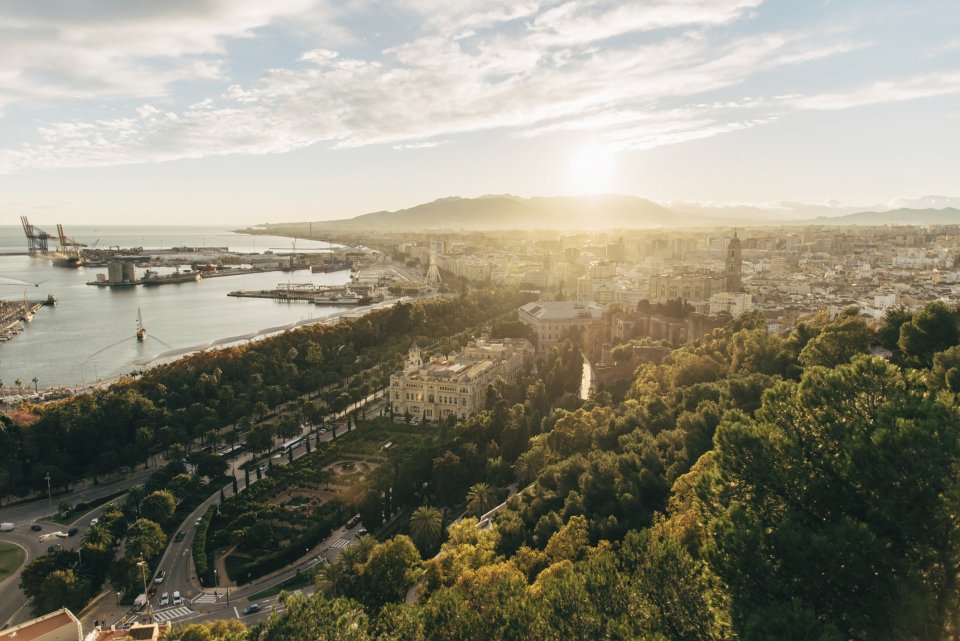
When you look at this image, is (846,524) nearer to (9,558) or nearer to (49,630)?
(49,630)

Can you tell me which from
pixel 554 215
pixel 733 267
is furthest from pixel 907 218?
pixel 733 267

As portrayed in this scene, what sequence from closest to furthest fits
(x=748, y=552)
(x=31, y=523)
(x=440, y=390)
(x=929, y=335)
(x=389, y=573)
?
(x=748, y=552) → (x=389, y=573) → (x=929, y=335) → (x=31, y=523) → (x=440, y=390)

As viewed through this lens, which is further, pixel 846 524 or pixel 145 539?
pixel 145 539

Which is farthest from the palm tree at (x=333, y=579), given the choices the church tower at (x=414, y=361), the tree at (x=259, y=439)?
the church tower at (x=414, y=361)

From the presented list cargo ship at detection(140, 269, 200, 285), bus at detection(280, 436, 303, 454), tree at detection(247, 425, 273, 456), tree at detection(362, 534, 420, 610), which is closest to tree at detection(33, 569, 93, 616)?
tree at detection(362, 534, 420, 610)

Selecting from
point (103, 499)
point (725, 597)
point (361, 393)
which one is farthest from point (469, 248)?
point (725, 597)

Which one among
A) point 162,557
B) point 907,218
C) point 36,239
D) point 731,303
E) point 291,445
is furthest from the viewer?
point 907,218

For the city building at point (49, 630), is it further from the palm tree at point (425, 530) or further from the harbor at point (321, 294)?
the harbor at point (321, 294)
